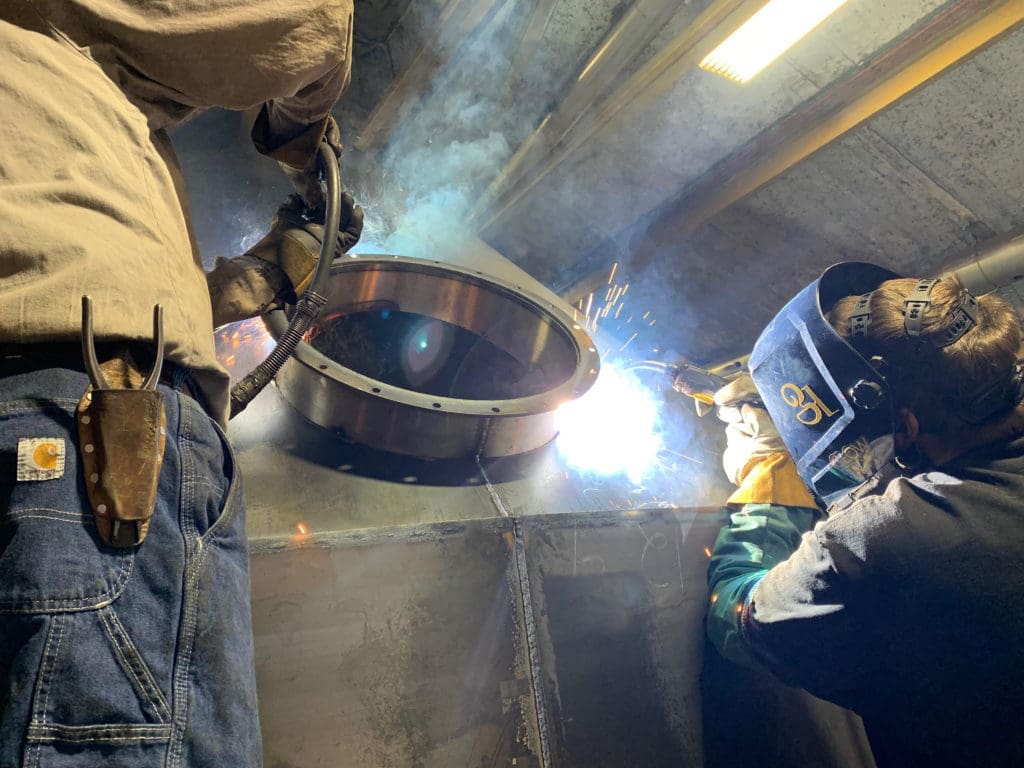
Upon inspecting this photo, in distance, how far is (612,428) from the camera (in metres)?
2.64

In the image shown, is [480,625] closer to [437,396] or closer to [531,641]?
[531,641]

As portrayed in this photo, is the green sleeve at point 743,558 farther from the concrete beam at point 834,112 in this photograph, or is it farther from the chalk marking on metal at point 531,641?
the concrete beam at point 834,112

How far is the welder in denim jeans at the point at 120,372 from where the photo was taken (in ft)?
2.54

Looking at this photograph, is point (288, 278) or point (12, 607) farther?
point (288, 278)

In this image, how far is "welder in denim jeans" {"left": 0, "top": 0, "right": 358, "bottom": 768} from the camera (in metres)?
0.77

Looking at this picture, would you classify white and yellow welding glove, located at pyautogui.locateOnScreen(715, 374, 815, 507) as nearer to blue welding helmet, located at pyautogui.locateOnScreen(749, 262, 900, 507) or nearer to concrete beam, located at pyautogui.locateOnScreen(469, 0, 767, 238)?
blue welding helmet, located at pyautogui.locateOnScreen(749, 262, 900, 507)

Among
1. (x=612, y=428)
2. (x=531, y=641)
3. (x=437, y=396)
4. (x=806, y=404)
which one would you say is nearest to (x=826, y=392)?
(x=806, y=404)

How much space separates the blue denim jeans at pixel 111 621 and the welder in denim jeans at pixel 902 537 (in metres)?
1.29

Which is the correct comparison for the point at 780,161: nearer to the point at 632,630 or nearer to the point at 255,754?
the point at 632,630

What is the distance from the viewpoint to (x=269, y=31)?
1.08 m

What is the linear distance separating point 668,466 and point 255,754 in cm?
185

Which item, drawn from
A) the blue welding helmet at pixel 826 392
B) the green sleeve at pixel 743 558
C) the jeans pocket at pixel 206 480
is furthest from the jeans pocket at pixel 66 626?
the blue welding helmet at pixel 826 392

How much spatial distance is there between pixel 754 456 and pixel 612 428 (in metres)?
0.58

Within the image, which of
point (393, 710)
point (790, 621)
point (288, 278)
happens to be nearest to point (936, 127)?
point (790, 621)
